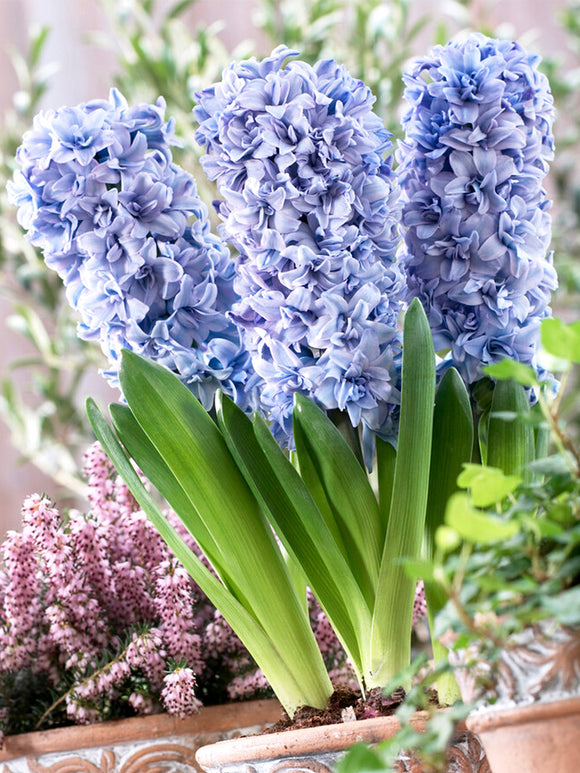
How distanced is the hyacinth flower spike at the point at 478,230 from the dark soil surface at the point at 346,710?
8 centimetres

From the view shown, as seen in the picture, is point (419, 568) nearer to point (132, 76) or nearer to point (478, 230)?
point (478, 230)

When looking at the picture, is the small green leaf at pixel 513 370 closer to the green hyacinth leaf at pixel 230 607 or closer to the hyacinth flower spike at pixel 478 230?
the hyacinth flower spike at pixel 478 230

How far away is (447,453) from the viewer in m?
0.70

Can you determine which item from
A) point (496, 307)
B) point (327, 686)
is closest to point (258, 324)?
point (496, 307)

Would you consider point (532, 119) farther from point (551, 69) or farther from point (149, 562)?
point (551, 69)

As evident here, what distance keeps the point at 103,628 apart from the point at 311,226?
0.41 m

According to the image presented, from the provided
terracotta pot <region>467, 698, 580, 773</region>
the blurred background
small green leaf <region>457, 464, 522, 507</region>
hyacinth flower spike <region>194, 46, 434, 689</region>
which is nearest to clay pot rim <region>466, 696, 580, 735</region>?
terracotta pot <region>467, 698, 580, 773</region>

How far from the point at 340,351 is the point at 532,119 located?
0.80ft

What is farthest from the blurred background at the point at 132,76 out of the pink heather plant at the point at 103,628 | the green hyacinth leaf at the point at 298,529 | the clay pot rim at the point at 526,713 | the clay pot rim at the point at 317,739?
the clay pot rim at the point at 526,713

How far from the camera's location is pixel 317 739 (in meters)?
0.59

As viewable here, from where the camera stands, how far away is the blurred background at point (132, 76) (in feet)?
6.86

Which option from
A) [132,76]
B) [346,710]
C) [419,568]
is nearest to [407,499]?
[346,710]

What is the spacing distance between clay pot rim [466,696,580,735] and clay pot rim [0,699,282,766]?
15.6 inches

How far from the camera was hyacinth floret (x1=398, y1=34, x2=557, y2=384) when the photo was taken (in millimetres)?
696
